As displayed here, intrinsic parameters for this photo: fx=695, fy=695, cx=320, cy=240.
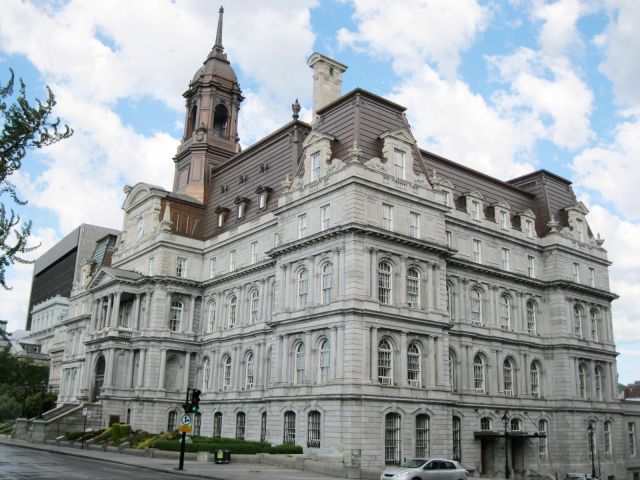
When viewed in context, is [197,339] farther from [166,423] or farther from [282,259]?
[282,259]

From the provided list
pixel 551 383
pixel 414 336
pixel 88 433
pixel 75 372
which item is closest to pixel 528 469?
pixel 551 383

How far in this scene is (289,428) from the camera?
45.6 m

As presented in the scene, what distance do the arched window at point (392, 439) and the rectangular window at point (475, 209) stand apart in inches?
796

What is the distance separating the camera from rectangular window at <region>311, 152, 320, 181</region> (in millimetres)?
49250

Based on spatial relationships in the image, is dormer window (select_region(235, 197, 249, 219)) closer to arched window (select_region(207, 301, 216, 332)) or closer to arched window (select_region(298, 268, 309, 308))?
arched window (select_region(207, 301, 216, 332))

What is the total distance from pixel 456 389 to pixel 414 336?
7.79 m

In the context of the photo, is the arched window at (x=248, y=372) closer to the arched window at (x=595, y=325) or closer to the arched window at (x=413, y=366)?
the arched window at (x=413, y=366)

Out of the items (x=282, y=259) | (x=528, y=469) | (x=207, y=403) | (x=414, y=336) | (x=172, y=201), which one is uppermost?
(x=172, y=201)

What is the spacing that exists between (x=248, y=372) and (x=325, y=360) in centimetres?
1366

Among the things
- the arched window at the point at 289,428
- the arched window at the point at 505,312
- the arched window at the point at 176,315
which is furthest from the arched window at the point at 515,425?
the arched window at the point at 176,315

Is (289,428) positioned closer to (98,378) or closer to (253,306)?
(253,306)

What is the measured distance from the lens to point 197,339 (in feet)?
204

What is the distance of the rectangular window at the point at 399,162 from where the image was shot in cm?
4818

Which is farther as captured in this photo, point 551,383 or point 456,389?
point 551,383
